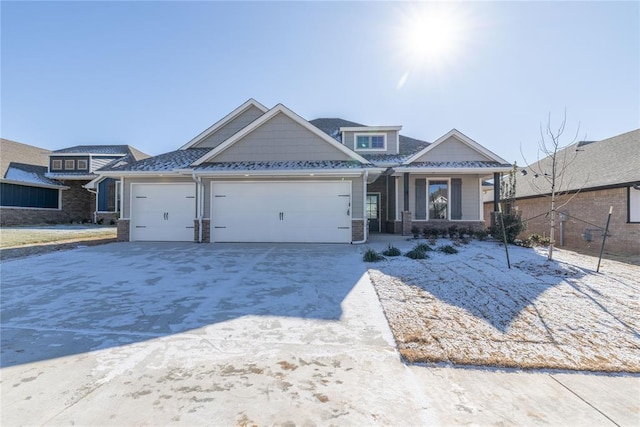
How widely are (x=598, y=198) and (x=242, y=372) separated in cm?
1540

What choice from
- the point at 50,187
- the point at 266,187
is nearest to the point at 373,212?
the point at 266,187

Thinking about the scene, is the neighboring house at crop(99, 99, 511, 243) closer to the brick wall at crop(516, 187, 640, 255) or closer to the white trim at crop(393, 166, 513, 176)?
the white trim at crop(393, 166, 513, 176)

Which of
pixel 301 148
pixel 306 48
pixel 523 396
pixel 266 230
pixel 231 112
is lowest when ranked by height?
pixel 523 396

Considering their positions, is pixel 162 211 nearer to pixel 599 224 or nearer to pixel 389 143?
pixel 389 143

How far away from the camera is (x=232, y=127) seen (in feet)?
47.0

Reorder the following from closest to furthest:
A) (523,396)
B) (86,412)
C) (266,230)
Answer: (86,412) → (523,396) → (266,230)

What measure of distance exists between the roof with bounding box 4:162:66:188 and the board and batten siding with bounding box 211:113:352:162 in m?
17.8

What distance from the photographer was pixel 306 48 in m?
10.1

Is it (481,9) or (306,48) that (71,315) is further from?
(481,9)

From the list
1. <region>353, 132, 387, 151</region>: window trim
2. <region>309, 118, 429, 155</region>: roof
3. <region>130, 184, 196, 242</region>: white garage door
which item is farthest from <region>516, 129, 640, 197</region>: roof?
<region>130, 184, 196, 242</region>: white garage door

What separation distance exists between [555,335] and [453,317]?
1086 mm

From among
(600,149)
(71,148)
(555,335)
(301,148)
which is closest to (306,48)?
(301,148)

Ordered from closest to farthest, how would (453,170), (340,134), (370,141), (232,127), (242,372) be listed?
(242,372) < (453,170) < (232,127) < (370,141) < (340,134)

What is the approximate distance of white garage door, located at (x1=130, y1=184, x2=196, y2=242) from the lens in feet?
38.1
